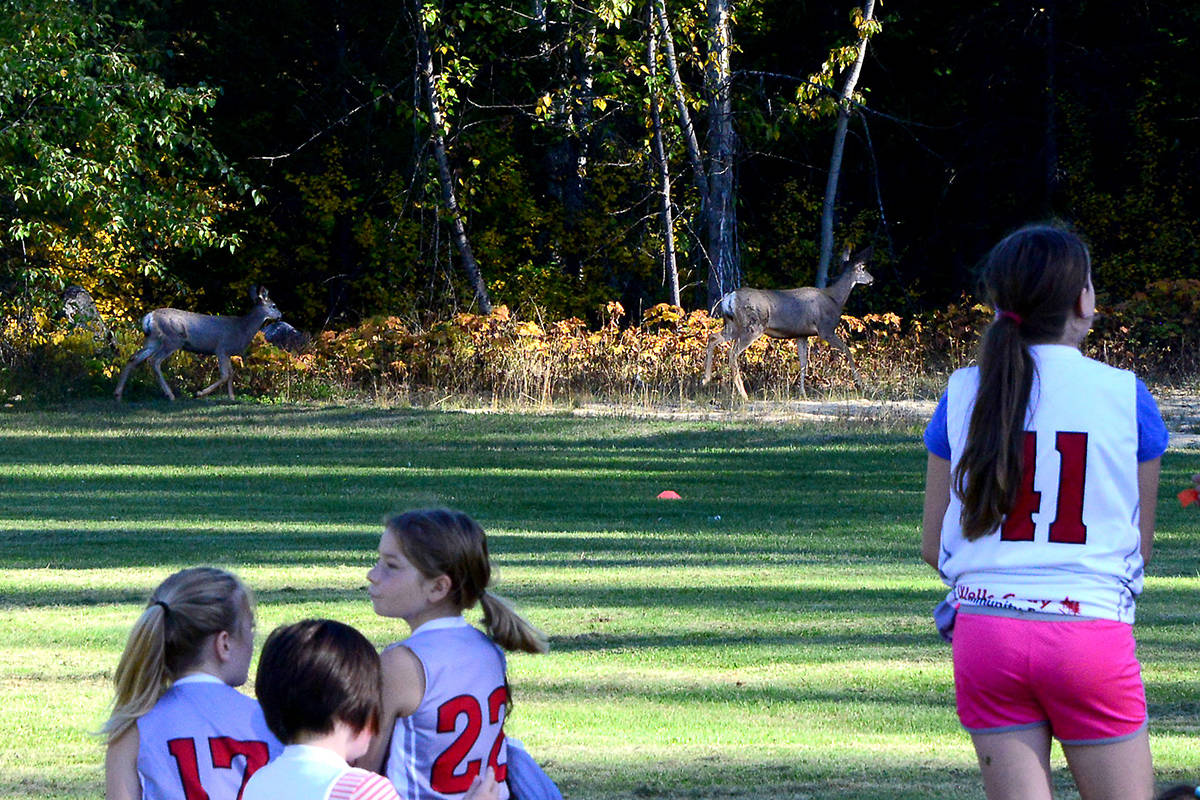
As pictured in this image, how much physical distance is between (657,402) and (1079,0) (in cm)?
1397

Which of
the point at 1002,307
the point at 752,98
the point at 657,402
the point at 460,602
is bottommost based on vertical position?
the point at 657,402

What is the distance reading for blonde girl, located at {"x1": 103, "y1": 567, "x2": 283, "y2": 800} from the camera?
425 cm

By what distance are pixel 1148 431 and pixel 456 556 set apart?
1.73 metres

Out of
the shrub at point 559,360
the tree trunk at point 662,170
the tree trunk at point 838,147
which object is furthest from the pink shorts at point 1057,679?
the tree trunk at point 838,147

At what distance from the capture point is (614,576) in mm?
12203

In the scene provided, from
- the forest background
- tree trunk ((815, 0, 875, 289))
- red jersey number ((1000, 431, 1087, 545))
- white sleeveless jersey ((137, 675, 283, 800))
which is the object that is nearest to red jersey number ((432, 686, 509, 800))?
white sleeveless jersey ((137, 675, 283, 800))

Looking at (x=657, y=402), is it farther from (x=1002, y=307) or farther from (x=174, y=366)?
(x=1002, y=307)

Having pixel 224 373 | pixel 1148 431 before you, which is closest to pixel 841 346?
pixel 224 373

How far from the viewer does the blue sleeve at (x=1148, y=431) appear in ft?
13.2

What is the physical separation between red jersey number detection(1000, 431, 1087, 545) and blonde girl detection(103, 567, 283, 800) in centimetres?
185

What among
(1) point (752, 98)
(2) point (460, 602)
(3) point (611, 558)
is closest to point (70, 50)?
(1) point (752, 98)

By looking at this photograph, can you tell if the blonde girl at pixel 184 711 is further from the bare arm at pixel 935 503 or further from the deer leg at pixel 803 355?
the deer leg at pixel 803 355

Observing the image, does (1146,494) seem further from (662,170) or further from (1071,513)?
(662,170)

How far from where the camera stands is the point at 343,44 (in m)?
40.9
